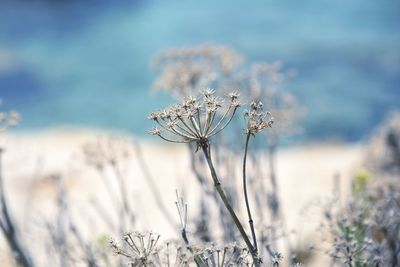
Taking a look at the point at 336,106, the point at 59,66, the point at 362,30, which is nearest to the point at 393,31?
the point at 362,30

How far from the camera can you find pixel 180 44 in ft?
57.2

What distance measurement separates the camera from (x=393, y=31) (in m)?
17.0

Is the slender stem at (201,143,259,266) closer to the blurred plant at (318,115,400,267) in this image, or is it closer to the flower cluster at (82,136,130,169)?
the blurred plant at (318,115,400,267)

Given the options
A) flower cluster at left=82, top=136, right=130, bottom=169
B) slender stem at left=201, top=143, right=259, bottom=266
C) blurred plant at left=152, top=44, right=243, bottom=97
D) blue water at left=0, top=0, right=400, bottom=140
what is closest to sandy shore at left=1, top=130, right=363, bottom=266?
blurred plant at left=152, top=44, right=243, bottom=97

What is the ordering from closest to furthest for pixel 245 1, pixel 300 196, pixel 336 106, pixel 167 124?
pixel 167 124
pixel 300 196
pixel 336 106
pixel 245 1

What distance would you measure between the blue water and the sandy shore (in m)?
3.14

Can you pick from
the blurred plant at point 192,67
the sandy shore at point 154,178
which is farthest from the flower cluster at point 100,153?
the sandy shore at point 154,178

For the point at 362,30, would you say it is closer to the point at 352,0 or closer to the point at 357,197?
the point at 352,0

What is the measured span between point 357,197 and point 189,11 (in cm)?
1949

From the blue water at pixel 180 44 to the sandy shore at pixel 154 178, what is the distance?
314 centimetres

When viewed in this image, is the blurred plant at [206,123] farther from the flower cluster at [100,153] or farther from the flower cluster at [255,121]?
the flower cluster at [100,153]

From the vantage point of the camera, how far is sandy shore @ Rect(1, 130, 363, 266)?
5766 millimetres

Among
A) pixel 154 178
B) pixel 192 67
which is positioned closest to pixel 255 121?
pixel 192 67

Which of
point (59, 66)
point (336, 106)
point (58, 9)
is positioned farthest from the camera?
point (58, 9)
